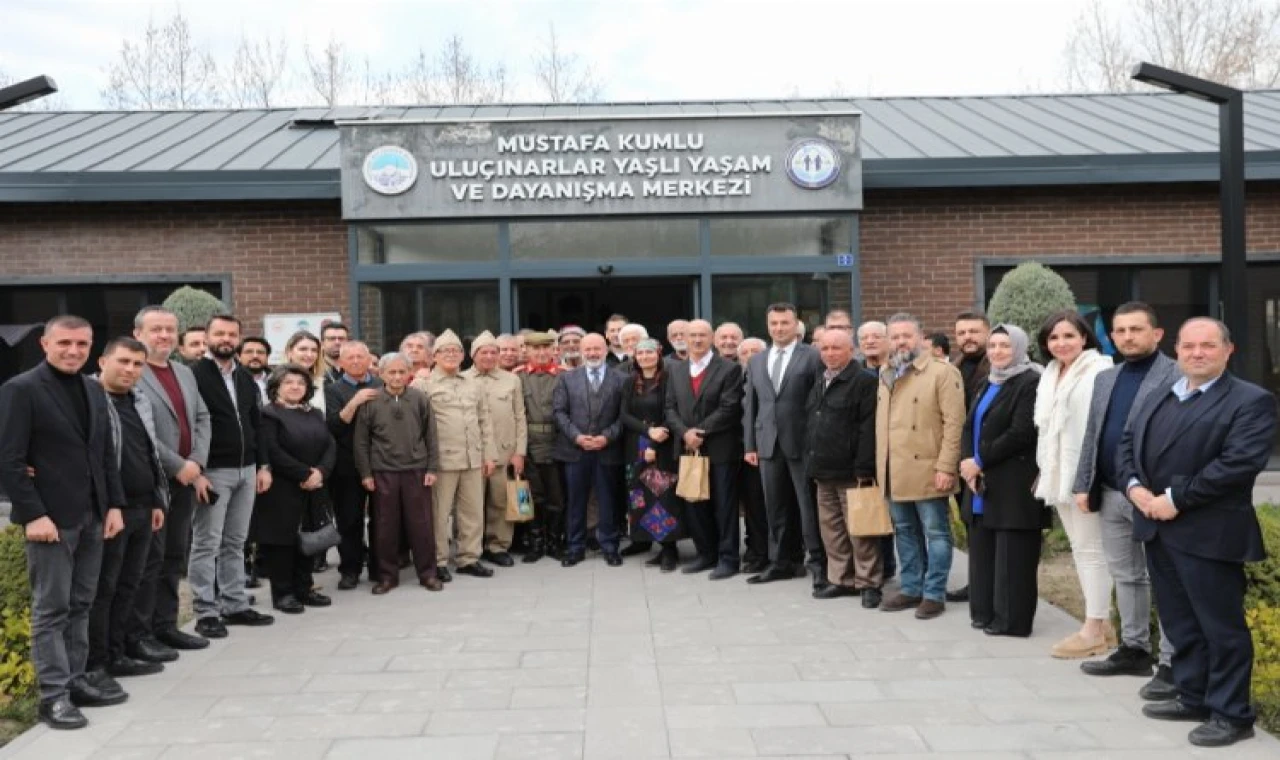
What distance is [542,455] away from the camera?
8.87 meters

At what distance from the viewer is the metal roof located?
39.1 feet

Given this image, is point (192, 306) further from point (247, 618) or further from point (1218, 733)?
point (1218, 733)

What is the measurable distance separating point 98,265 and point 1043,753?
38.2 ft

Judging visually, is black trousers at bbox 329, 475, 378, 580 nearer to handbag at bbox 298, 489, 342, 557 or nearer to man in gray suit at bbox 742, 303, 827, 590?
handbag at bbox 298, 489, 342, 557

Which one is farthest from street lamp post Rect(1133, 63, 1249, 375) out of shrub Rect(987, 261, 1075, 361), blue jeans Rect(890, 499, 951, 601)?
shrub Rect(987, 261, 1075, 361)

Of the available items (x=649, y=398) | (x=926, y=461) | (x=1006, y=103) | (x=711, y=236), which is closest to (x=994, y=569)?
(x=926, y=461)

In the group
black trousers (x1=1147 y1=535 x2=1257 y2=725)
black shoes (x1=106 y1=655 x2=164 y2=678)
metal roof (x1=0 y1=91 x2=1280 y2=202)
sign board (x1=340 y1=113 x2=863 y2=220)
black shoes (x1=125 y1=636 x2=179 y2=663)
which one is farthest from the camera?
metal roof (x1=0 y1=91 x2=1280 y2=202)

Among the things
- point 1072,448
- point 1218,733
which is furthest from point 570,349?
point 1218,733

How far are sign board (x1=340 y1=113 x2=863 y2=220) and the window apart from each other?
22 cm

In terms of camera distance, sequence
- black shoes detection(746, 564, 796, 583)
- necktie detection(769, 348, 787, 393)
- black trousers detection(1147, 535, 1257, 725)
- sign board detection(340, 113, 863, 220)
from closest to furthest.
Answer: black trousers detection(1147, 535, 1257, 725)
necktie detection(769, 348, 787, 393)
black shoes detection(746, 564, 796, 583)
sign board detection(340, 113, 863, 220)

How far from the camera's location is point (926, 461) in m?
6.55

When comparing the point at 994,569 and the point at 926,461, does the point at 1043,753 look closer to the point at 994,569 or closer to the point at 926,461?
the point at 994,569

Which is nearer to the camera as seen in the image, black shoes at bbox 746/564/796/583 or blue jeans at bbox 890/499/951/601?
blue jeans at bbox 890/499/951/601

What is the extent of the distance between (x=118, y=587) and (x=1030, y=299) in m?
8.44
